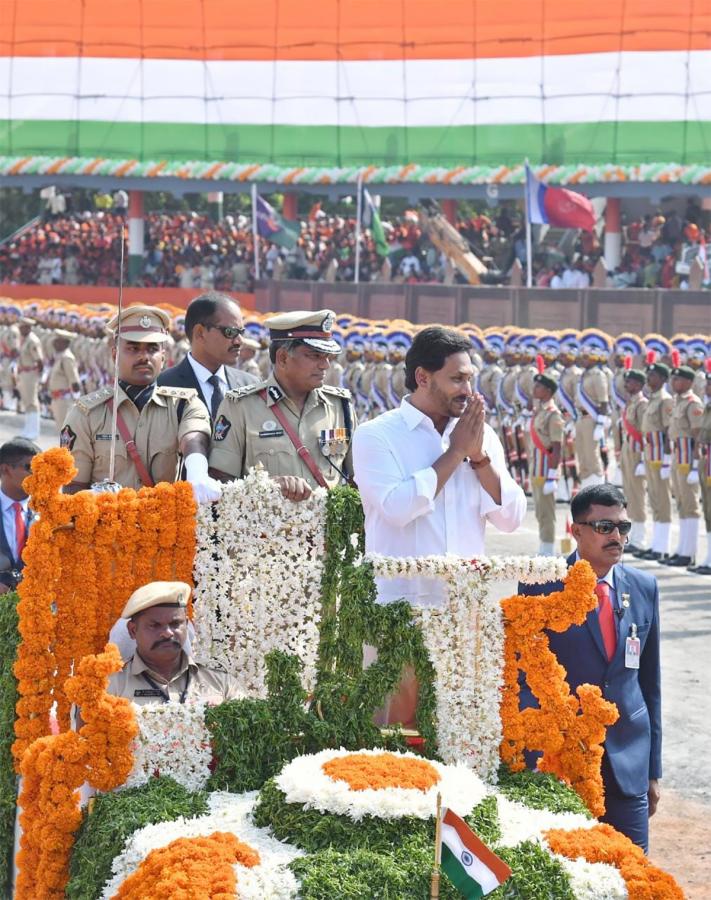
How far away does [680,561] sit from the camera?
17.6 metres

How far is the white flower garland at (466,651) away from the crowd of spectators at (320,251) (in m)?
29.2

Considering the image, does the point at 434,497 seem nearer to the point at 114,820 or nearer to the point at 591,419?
the point at 114,820

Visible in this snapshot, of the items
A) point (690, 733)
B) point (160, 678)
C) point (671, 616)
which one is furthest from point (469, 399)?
point (671, 616)

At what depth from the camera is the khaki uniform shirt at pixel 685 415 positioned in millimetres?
17859

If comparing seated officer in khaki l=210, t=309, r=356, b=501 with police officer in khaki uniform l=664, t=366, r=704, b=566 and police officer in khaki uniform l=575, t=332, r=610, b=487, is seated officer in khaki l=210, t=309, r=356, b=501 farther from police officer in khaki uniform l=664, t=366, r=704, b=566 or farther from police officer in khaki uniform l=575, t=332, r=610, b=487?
police officer in khaki uniform l=575, t=332, r=610, b=487

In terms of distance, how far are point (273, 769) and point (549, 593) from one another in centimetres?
123

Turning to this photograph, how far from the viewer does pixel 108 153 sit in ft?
144

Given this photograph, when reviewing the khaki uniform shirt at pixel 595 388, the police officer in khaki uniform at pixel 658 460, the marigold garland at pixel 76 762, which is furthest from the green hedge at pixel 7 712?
the khaki uniform shirt at pixel 595 388

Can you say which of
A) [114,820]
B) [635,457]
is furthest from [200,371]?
[635,457]

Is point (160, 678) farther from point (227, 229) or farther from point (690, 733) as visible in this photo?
point (227, 229)

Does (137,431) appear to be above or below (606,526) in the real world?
above

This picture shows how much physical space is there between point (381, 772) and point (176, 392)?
269 centimetres

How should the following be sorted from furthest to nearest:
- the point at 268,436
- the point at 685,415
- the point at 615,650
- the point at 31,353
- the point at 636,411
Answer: the point at 31,353 → the point at 636,411 → the point at 685,415 → the point at 268,436 → the point at 615,650

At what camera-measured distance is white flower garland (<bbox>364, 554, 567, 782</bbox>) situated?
5746 mm
